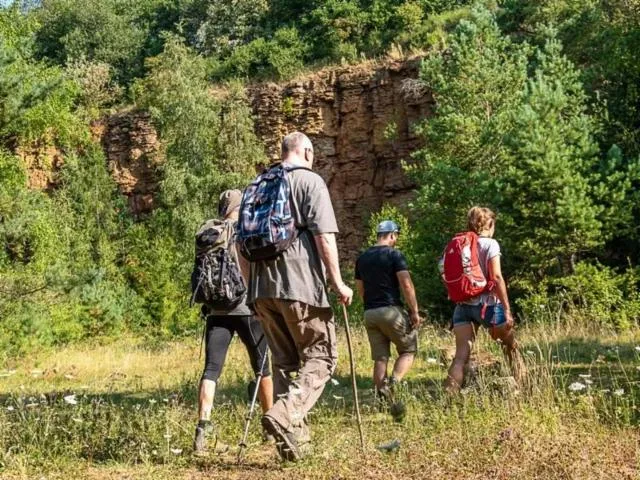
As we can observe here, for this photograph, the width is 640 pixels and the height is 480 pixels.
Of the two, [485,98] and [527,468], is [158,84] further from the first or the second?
[527,468]

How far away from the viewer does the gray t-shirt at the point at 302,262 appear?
4613 millimetres

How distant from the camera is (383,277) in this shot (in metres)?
6.89

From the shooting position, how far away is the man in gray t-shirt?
4.57 meters

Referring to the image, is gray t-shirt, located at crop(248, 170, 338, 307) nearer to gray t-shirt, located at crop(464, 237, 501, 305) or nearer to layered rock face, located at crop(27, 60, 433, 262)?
gray t-shirt, located at crop(464, 237, 501, 305)

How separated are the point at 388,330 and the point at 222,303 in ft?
5.79

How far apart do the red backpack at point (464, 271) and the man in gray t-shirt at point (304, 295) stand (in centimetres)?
180

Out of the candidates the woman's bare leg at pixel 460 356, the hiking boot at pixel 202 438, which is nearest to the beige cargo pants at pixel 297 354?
the hiking boot at pixel 202 438

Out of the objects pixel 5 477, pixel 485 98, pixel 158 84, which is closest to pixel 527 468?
pixel 5 477

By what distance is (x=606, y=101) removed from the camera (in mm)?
17703

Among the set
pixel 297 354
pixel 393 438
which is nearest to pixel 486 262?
pixel 393 438

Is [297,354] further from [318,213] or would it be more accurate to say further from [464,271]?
[464,271]

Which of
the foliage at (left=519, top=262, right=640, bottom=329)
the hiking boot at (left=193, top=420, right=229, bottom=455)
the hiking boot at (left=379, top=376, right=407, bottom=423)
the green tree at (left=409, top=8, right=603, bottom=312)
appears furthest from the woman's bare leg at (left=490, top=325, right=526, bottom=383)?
the green tree at (left=409, top=8, right=603, bottom=312)

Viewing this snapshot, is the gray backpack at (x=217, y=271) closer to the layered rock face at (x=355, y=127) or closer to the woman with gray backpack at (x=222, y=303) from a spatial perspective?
the woman with gray backpack at (x=222, y=303)

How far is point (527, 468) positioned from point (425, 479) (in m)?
0.53
